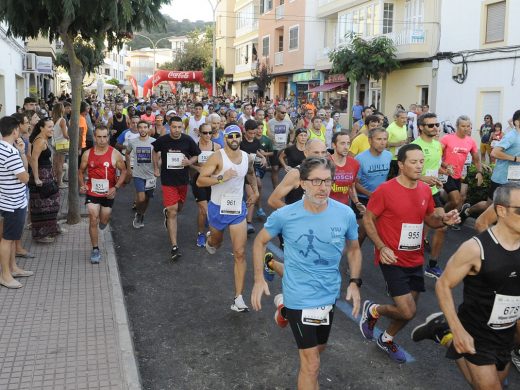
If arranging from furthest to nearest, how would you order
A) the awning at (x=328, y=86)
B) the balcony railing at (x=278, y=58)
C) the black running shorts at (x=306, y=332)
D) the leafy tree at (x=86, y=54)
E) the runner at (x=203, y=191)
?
the balcony railing at (x=278, y=58), the awning at (x=328, y=86), the leafy tree at (x=86, y=54), the runner at (x=203, y=191), the black running shorts at (x=306, y=332)

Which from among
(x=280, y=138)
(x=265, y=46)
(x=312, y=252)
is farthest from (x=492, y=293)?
(x=265, y=46)

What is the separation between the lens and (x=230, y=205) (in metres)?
6.19

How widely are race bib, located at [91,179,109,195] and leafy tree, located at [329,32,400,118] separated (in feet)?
64.1

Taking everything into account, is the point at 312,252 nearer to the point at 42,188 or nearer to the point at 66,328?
the point at 66,328

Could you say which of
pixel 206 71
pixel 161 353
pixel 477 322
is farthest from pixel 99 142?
pixel 206 71

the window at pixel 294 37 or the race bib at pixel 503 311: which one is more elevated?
the window at pixel 294 37

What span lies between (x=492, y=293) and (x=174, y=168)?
5448mm

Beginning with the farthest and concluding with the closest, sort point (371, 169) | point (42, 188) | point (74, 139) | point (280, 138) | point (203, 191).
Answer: point (280, 138) → point (74, 139) → point (203, 191) → point (42, 188) → point (371, 169)

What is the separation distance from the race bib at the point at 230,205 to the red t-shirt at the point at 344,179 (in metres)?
1.13

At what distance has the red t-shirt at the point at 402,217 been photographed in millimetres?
4730

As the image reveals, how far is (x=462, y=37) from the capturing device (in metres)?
22.0

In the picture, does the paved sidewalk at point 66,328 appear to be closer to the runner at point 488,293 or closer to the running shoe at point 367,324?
the running shoe at point 367,324

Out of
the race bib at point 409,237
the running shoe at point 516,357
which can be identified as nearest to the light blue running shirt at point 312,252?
the race bib at point 409,237

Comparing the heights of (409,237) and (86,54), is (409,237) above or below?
below
